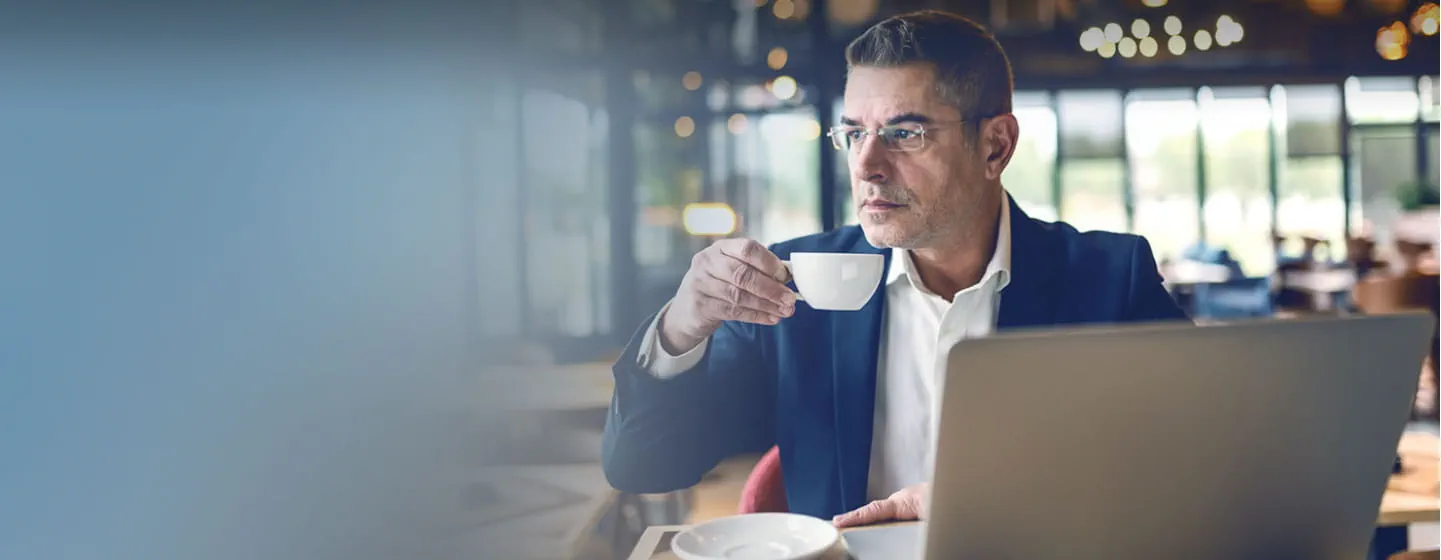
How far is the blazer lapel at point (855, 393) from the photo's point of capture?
1532mm

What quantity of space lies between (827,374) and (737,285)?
1.58ft

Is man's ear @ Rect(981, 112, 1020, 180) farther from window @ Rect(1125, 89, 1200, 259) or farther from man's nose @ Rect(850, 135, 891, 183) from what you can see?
window @ Rect(1125, 89, 1200, 259)

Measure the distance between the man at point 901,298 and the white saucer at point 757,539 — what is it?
0.53 m

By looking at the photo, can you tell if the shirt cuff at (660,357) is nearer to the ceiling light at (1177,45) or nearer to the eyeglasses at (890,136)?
the eyeglasses at (890,136)

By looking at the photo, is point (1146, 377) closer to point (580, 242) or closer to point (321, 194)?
point (321, 194)

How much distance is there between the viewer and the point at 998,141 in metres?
1.63

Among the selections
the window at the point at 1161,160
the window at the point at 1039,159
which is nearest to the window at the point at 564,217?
the window at the point at 1039,159

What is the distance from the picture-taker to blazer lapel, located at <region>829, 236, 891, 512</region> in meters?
1.53

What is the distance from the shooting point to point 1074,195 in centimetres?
1024

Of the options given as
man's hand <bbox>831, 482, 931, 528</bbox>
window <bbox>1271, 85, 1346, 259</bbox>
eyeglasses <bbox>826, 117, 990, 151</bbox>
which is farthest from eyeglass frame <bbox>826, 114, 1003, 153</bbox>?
window <bbox>1271, 85, 1346, 259</bbox>

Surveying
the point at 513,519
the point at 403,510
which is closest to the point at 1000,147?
the point at 513,519

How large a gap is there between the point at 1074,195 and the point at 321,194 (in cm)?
818

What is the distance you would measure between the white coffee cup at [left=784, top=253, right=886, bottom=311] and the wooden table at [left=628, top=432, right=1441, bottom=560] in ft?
0.91

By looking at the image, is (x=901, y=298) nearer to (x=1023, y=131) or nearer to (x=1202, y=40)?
(x=1023, y=131)
